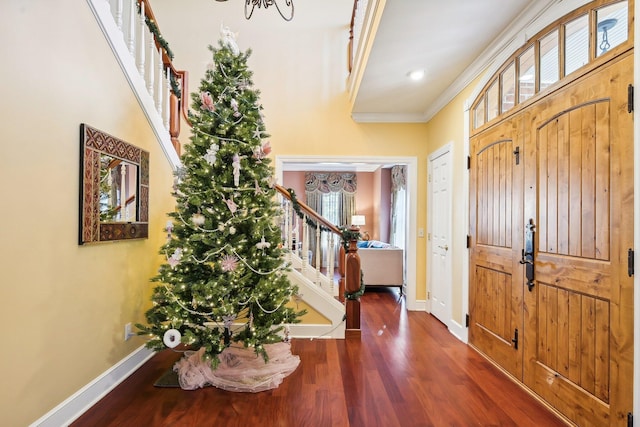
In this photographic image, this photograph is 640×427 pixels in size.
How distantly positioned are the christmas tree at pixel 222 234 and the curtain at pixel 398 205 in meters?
5.41

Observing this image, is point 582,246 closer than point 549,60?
Yes

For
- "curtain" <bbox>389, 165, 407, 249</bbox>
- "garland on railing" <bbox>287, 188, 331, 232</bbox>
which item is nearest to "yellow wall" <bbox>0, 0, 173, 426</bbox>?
"garland on railing" <bbox>287, 188, 331, 232</bbox>

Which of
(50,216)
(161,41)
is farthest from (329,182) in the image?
(50,216)

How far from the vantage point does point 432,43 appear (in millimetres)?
2686

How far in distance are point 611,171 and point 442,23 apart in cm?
151

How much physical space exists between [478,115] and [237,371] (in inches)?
123

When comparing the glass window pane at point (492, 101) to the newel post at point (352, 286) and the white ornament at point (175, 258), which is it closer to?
the newel post at point (352, 286)

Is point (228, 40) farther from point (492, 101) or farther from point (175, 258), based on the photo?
point (492, 101)

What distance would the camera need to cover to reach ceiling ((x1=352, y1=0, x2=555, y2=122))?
7.34 feet

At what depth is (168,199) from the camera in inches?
126

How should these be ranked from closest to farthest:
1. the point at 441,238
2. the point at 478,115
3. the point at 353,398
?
1. the point at 353,398
2. the point at 478,115
3. the point at 441,238

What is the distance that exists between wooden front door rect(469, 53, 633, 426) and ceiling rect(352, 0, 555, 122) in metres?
0.70

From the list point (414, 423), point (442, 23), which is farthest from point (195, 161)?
point (414, 423)

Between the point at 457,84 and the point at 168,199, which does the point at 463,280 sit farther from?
the point at 168,199
